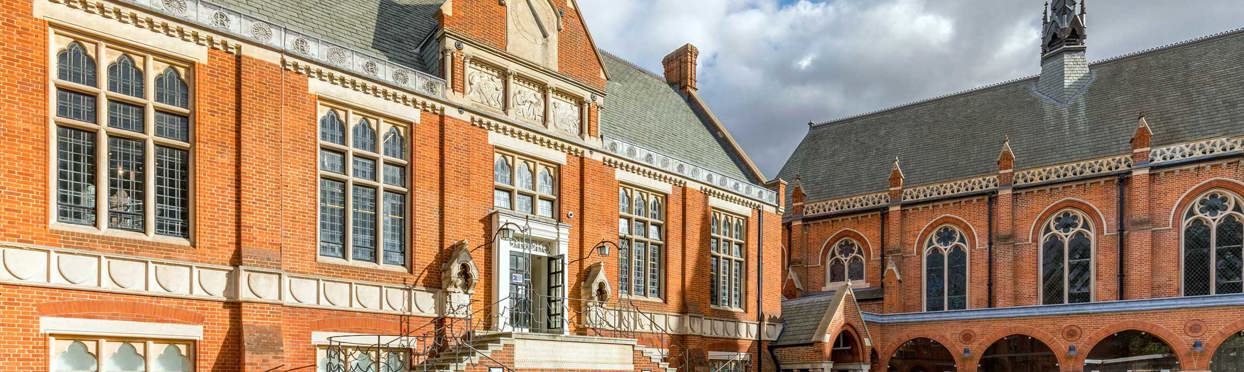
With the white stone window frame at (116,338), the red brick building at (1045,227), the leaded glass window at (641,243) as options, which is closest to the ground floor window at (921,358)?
the red brick building at (1045,227)

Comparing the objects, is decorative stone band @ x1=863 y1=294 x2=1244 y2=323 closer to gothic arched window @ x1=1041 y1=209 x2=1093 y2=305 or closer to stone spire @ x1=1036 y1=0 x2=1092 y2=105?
gothic arched window @ x1=1041 y1=209 x2=1093 y2=305

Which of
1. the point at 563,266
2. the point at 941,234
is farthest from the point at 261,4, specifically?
the point at 941,234

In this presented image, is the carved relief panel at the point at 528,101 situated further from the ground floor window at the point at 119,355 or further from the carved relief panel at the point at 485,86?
the ground floor window at the point at 119,355

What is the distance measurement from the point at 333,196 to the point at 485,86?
14.2 feet

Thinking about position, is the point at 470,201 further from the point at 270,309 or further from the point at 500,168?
the point at 270,309

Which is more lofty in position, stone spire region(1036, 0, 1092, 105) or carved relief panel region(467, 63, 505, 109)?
stone spire region(1036, 0, 1092, 105)

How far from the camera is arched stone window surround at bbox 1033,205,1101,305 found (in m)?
32.1

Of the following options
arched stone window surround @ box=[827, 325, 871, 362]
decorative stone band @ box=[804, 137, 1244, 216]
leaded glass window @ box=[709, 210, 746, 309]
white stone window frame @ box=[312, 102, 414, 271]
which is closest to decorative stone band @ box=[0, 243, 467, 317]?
white stone window frame @ box=[312, 102, 414, 271]

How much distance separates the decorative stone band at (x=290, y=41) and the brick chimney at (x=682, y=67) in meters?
14.4

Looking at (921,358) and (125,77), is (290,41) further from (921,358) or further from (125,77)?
(921,358)

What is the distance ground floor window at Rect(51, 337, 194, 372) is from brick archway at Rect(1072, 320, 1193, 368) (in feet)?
90.8

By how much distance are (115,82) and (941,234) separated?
3119 cm

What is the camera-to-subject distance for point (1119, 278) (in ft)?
102

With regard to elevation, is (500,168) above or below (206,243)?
above
